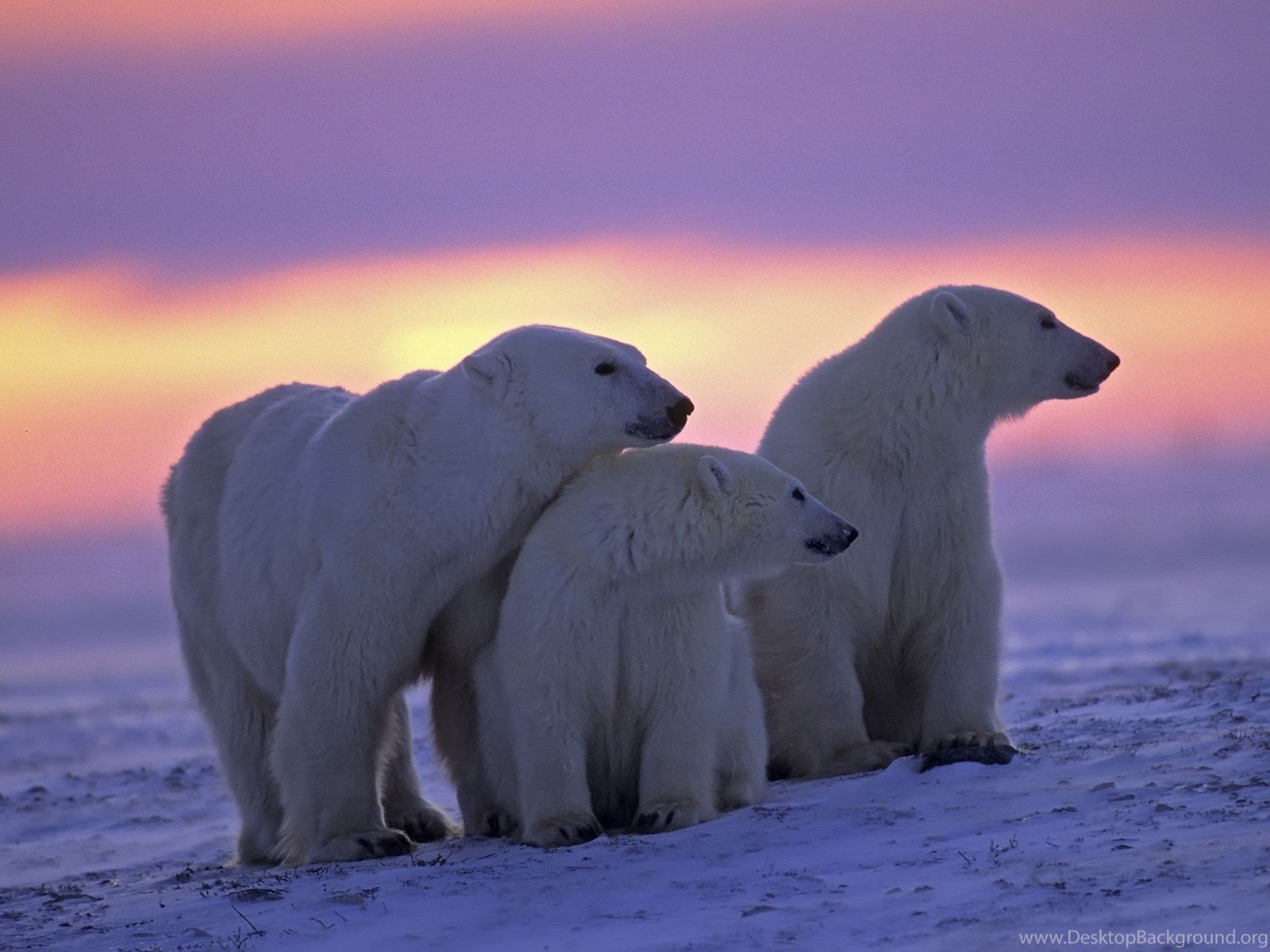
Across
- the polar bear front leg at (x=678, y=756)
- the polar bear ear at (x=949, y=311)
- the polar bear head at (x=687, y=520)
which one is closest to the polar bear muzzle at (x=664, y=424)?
the polar bear head at (x=687, y=520)

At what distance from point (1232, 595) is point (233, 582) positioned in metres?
25.7

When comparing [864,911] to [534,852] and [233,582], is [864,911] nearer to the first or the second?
[534,852]

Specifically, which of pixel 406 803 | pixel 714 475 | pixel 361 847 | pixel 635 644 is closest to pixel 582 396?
pixel 714 475

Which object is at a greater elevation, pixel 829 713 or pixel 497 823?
pixel 829 713

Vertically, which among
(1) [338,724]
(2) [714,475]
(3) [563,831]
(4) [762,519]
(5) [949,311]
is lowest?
(3) [563,831]

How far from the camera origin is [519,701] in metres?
5.61

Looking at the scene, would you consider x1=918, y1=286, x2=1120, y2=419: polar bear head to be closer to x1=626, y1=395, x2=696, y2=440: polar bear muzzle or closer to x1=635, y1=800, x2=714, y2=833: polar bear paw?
x1=626, y1=395, x2=696, y2=440: polar bear muzzle

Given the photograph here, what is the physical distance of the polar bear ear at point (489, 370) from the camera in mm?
5867

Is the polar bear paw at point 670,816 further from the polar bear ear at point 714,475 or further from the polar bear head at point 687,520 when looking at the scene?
the polar bear ear at point 714,475

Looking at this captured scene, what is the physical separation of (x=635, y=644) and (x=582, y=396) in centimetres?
92

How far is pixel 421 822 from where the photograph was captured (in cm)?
671

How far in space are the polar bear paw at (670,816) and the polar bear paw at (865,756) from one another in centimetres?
96

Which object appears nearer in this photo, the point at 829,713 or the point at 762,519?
the point at 762,519

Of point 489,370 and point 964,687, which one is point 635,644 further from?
point 964,687
